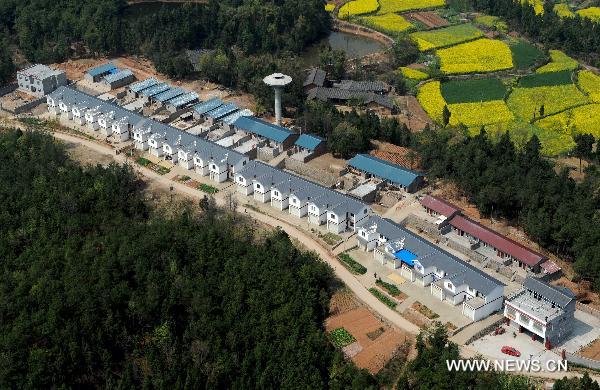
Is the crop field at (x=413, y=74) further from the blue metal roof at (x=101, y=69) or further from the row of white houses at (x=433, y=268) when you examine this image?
the row of white houses at (x=433, y=268)

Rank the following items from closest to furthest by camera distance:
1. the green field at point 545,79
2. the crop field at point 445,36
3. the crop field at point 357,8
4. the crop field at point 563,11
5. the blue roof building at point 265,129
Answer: the blue roof building at point 265,129 → the green field at point 545,79 → the crop field at point 445,36 → the crop field at point 563,11 → the crop field at point 357,8

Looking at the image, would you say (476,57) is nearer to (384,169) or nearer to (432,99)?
(432,99)

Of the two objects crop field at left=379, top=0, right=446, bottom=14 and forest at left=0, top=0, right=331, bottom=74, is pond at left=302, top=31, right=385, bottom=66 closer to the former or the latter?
forest at left=0, top=0, right=331, bottom=74

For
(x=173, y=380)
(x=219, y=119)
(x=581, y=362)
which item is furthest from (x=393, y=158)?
(x=173, y=380)

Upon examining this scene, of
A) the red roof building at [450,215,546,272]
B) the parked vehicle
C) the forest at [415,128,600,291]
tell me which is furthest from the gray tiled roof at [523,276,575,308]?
the forest at [415,128,600,291]

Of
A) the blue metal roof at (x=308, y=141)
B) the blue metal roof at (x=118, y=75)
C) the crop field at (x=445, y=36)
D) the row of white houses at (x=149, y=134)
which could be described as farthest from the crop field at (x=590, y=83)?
the blue metal roof at (x=118, y=75)

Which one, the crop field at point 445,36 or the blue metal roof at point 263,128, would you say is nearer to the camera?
the blue metal roof at point 263,128
